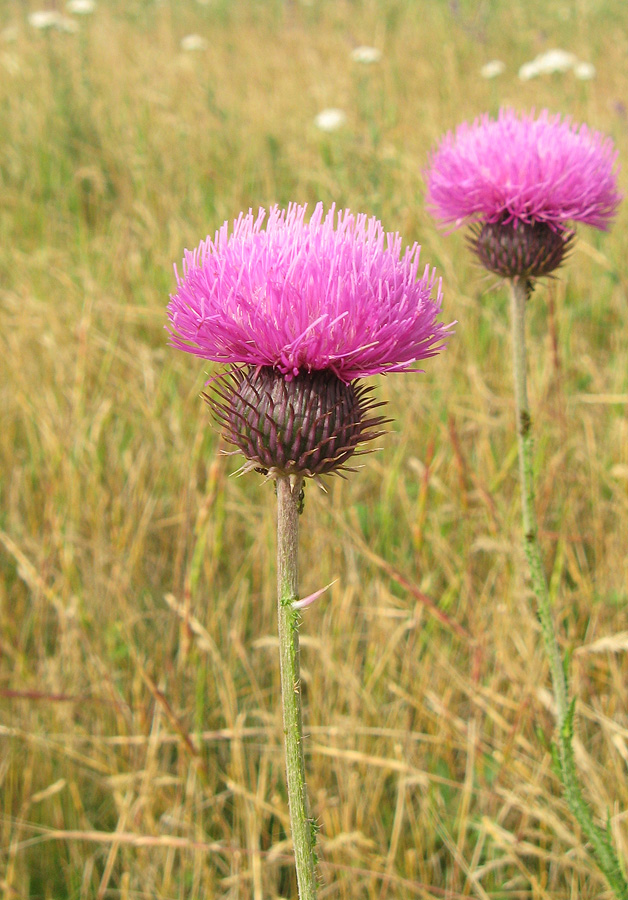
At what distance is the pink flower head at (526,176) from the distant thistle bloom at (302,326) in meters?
0.63

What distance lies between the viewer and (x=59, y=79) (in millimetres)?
5676

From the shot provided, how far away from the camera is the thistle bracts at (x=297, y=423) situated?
0.98 metres

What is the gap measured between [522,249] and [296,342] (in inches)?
31.8

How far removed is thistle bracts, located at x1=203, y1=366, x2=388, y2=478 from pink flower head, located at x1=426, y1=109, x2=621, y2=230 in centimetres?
75

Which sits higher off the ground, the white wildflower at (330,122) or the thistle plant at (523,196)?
the white wildflower at (330,122)

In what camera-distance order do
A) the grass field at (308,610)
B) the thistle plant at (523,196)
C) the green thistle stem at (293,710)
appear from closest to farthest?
the green thistle stem at (293,710) → the thistle plant at (523,196) → the grass field at (308,610)

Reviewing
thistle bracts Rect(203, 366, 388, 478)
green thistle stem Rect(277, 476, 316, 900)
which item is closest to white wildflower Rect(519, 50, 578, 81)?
thistle bracts Rect(203, 366, 388, 478)

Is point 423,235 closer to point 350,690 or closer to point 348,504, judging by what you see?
point 348,504

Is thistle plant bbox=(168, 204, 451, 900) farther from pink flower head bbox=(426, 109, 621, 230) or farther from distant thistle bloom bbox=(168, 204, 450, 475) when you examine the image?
pink flower head bbox=(426, 109, 621, 230)

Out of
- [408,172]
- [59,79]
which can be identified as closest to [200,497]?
[408,172]

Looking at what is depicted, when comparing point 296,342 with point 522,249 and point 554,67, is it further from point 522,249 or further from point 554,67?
point 554,67

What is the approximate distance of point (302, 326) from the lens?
93 cm

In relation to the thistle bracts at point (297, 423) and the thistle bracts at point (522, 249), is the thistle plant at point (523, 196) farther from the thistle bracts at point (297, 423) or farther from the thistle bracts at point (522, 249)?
the thistle bracts at point (297, 423)

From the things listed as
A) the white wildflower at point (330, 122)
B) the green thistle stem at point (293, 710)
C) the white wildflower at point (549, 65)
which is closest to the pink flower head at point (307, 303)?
the green thistle stem at point (293, 710)
